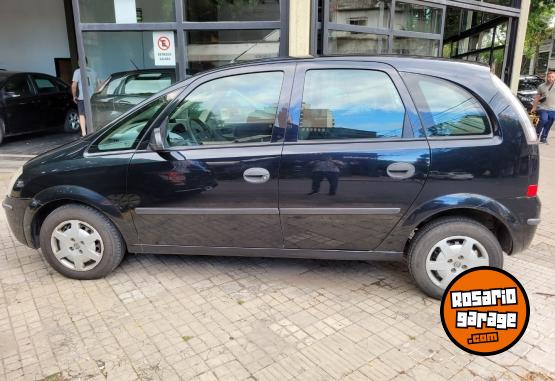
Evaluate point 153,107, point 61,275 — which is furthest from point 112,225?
point 153,107

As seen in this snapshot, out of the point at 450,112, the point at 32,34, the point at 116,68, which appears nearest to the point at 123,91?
the point at 116,68

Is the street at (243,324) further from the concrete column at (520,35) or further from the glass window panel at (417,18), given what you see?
the concrete column at (520,35)

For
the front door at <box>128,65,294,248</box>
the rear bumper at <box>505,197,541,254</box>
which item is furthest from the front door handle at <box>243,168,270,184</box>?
the rear bumper at <box>505,197,541,254</box>

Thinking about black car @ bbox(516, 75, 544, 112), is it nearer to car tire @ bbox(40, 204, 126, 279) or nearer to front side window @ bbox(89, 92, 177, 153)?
front side window @ bbox(89, 92, 177, 153)

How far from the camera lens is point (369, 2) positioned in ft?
25.9

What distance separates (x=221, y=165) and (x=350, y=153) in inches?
36.4

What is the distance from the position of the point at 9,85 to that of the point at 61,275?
296 inches

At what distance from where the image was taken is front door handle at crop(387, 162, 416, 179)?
3.04m

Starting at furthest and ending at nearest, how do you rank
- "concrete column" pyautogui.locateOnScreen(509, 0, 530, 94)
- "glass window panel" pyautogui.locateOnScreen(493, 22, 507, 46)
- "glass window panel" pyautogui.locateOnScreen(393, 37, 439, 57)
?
"glass window panel" pyautogui.locateOnScreen(493, 22, 507, 46), "concrete column" pyautogui.locateOnScreen(509, 0, 530, 94), "glass window panel" pyautogui.locateOnScreen(393, 37, 439, 57)

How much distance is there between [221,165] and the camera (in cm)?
320

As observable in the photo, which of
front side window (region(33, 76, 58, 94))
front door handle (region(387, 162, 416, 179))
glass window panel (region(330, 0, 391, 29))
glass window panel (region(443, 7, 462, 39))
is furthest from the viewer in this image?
glass window panel (region(443, 7, 462, 39))

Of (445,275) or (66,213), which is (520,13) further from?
(66,213)

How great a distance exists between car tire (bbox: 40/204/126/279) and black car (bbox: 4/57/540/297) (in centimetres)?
1

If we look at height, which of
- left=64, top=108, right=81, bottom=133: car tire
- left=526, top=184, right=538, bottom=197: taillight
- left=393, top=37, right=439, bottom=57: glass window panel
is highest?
left=393, top=37, right=439, bottom=57: glass window panel
